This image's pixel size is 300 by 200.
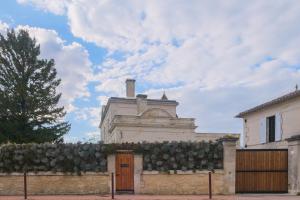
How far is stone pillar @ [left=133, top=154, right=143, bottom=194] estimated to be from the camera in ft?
61.8

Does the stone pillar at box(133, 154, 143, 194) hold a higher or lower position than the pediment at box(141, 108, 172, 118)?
lower

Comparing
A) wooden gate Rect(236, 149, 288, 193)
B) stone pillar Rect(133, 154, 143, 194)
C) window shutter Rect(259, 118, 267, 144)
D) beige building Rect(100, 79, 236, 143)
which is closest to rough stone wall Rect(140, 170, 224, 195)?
stone pillar Rect(133, 154, 143, 194)

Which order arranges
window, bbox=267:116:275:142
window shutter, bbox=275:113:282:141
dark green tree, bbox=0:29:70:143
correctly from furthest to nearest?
dark green tree, bbox=0:29:70:143 < window, bbox=267:116:275:142 < window shutter, bbox=275:113:282:141

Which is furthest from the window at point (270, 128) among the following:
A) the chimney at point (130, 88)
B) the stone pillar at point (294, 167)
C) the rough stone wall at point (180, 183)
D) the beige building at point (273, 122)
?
the chimney at point (130, 88)

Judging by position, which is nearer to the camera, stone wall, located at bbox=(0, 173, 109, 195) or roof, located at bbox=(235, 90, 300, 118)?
stone wall, located at bbox=(0, 173, 109, 195)

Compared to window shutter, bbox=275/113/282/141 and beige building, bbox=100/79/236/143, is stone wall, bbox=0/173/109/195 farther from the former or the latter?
beige building, bbox=100/79/236/143

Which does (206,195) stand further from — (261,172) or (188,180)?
(261,172)

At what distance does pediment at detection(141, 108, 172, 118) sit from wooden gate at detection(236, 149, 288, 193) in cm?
2244

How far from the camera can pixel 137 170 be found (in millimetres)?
18953

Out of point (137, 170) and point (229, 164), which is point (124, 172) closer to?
point (137, 170)

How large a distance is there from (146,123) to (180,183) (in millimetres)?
22392

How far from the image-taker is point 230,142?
19062mm

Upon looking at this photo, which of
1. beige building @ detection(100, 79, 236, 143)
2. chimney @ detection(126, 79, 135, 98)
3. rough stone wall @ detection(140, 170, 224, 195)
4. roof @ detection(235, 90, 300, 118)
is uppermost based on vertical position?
chimney @ detection(126, 79, 135, 98)

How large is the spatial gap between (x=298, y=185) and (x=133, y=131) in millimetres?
23530
